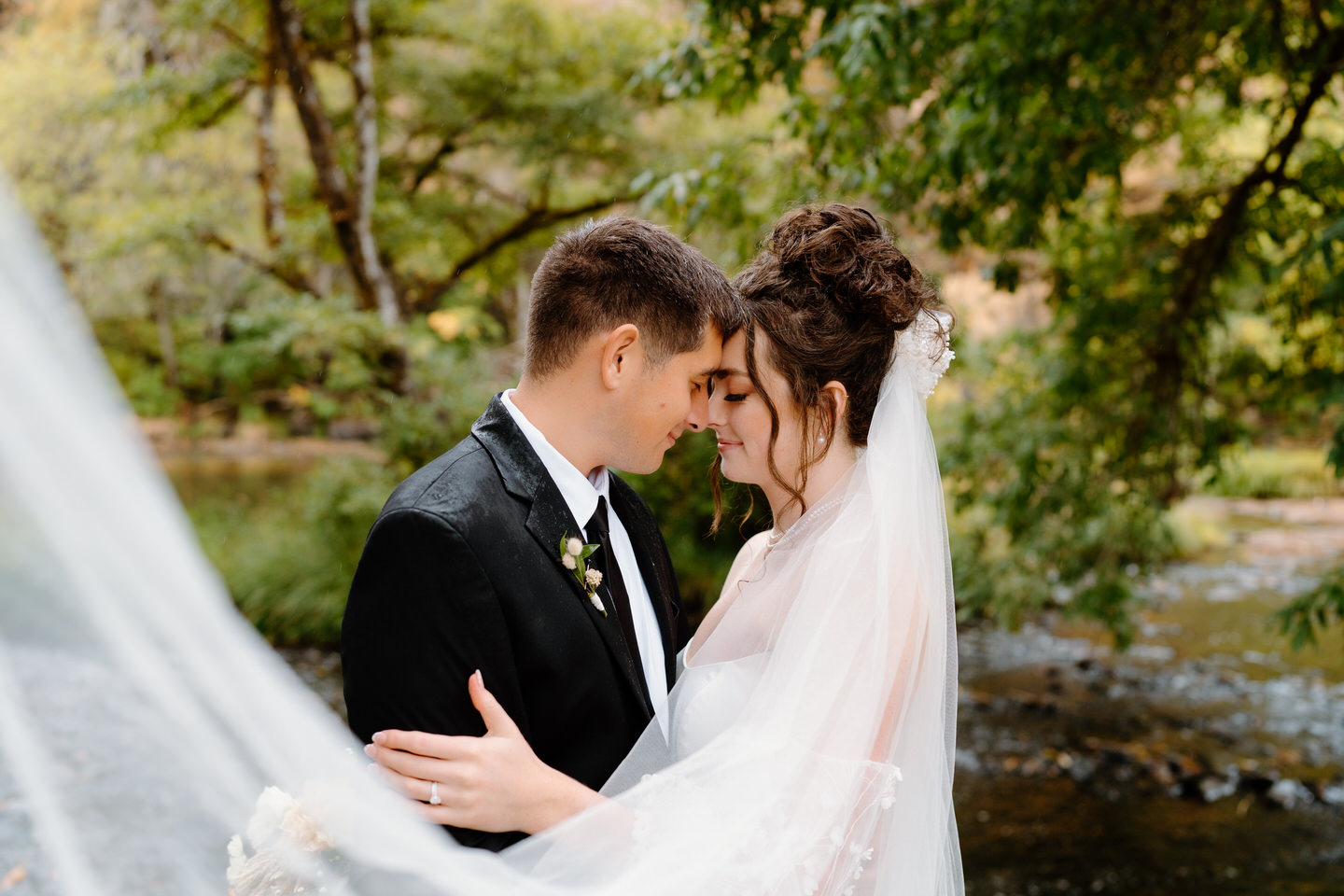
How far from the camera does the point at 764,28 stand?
4.17 metres

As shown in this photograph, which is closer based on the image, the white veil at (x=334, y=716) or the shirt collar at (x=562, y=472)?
the white veil at (x=334, y=716)

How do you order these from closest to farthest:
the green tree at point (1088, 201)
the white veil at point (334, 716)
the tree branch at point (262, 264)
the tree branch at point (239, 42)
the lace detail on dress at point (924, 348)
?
1. the white veil at point (334, 716)
2. the lace detail on dress at point (924, 348)
3. the green tree at point (1088, 201)
4. the tree branch at point (239, 42)
5. the tree branch at point (262, 264)

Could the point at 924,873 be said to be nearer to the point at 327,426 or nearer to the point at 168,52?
the point at 168,52

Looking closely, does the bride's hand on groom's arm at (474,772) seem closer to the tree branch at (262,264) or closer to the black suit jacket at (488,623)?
the black suit jacket at (488,623)

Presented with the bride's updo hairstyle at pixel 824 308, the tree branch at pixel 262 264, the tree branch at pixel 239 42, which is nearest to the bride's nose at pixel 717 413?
the bride's updo hairstyle at pixel 824 308

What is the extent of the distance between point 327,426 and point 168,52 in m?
12.5

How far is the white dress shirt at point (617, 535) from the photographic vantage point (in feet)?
6.42

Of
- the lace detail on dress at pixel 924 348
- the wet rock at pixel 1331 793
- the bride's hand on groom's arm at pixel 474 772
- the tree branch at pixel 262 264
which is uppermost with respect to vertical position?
the tree branch at pixel 262 264

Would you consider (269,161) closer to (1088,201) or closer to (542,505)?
(1088,201)

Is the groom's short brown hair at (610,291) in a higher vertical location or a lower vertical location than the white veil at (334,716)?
higher

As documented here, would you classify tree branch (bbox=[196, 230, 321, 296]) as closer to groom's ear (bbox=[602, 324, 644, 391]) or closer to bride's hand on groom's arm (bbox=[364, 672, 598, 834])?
groom's ear (bbox=[602, 324, 644, 391])

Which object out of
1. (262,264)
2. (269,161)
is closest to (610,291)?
(262,264)

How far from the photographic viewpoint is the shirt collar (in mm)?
1950

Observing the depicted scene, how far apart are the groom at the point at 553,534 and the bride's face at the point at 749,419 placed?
0.21ft
